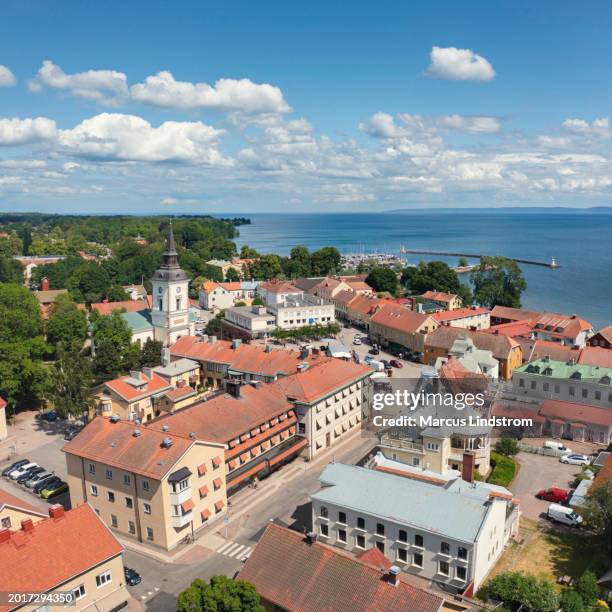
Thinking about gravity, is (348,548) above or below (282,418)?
below

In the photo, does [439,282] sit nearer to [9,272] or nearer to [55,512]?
[55,512]

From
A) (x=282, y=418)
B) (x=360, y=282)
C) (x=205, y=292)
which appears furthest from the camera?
(x=360, y=282)

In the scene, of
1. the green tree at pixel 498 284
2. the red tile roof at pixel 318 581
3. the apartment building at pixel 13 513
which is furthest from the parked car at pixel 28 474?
the green tree at pixel 498 284

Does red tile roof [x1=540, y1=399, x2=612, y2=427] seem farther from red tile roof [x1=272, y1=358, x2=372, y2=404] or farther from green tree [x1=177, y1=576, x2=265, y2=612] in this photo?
green tree [x1=177, y1=576, x2=265, y2=612]

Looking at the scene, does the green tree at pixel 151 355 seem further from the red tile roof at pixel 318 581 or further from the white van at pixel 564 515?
the white van at pixel 564 515

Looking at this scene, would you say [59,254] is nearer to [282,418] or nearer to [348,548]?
[282,418]

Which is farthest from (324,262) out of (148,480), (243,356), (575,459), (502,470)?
(148,480)

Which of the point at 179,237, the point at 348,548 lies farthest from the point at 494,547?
the point at 179,237

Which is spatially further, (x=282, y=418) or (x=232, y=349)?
(x=232, y=349)

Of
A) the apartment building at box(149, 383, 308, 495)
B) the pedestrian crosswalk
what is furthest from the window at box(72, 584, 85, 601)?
the apartment building at box(149, 383, 308, 495)
